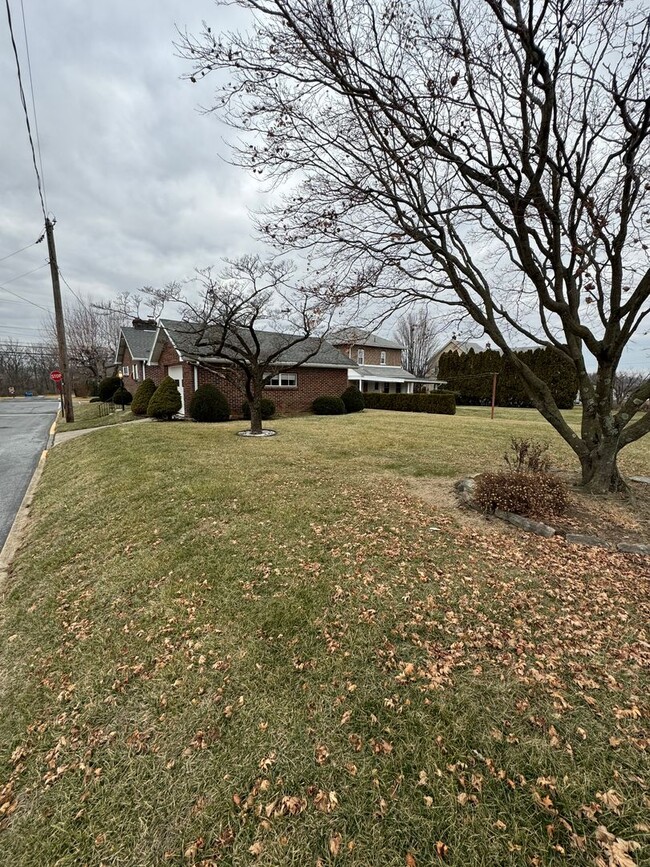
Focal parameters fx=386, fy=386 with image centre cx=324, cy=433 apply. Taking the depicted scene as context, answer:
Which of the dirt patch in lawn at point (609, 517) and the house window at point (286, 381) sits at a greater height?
the house window at point (286, 381)

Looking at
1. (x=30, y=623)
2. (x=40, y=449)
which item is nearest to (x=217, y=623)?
(x=30, y=623)

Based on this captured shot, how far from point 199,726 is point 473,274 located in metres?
6.20

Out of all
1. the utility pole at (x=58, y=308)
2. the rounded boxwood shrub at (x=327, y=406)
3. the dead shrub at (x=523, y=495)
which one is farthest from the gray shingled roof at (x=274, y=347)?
the dead shrub at (x=523, y=495)

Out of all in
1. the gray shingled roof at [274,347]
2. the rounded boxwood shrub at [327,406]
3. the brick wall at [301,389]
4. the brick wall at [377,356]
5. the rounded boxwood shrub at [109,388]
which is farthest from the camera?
the brick wall at [377,356]

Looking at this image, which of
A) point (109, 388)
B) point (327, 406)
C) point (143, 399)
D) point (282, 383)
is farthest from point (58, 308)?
point (327, 406)

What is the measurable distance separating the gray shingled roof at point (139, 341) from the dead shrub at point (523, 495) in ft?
67.8

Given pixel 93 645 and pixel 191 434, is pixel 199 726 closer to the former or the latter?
pixel 93 645

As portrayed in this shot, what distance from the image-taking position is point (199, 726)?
7.34 feet

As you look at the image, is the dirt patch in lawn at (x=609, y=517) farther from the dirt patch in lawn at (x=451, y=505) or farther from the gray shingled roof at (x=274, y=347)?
the gray shingled roof at (x=274, y=347)

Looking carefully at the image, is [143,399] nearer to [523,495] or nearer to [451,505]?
[451,505]

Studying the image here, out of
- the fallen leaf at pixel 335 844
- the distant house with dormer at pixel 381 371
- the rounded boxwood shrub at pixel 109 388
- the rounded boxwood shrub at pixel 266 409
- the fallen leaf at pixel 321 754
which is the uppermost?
the distant house with dormer at pixel 381 371

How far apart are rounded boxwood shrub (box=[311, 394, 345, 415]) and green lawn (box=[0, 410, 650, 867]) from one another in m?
13.1

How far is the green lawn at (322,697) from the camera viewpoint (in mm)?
1705

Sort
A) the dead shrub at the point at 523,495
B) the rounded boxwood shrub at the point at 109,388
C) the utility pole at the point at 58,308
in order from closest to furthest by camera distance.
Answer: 1. the dead shrub at the point at 523,495
2. the utility pole at the point at 58,308
3. the rounded boxwood shrub at the point at 109,388
